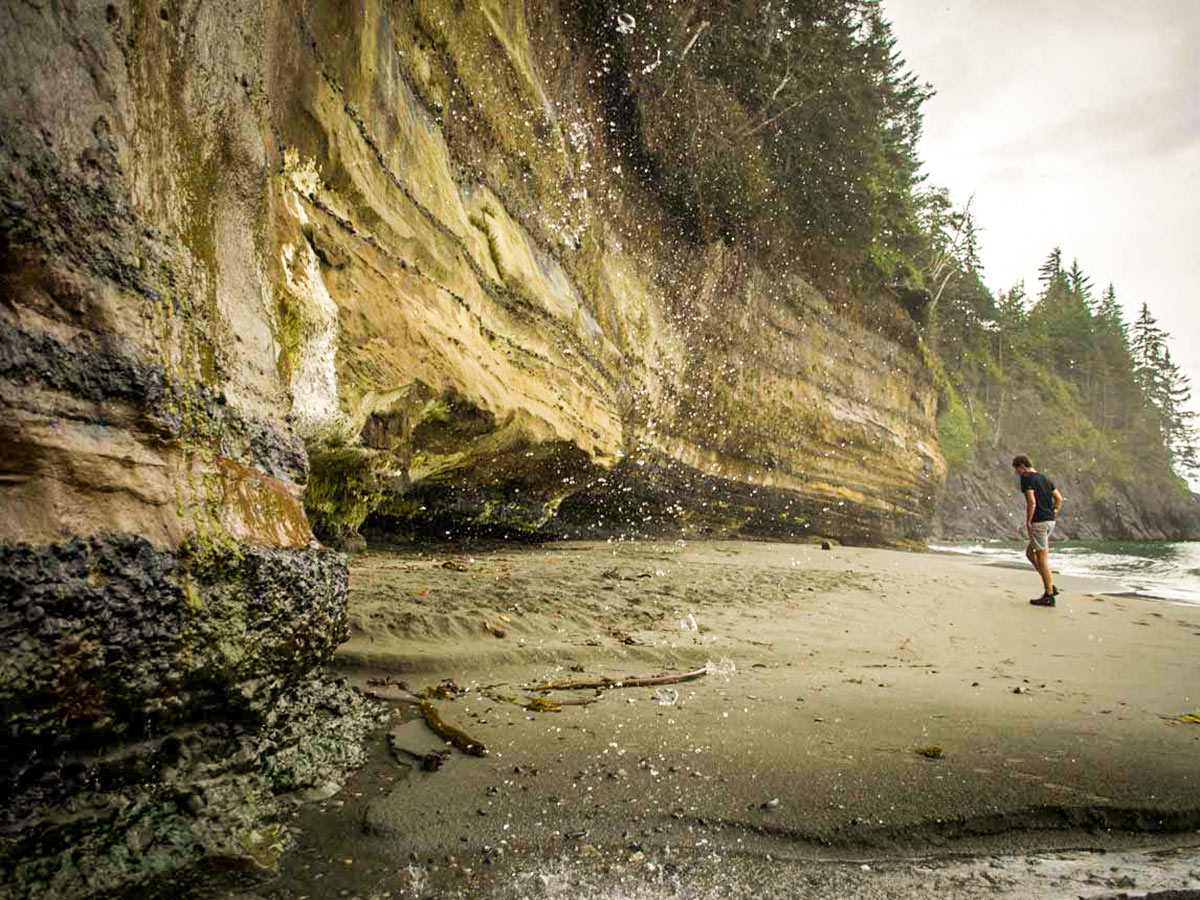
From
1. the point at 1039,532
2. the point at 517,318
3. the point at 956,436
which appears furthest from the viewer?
the point at 956,436

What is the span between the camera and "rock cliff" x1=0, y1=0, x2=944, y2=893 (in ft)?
4.71

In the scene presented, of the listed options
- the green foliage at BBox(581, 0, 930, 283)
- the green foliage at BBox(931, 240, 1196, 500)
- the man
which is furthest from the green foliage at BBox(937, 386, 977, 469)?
the man

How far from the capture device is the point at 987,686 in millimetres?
3189

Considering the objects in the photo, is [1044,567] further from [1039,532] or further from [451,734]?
[451,734]

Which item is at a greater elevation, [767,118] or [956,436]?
[767,118]

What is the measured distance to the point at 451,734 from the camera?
7.14ft

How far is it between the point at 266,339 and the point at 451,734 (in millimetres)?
1414

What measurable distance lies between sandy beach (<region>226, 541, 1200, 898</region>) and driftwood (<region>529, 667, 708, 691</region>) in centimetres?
4

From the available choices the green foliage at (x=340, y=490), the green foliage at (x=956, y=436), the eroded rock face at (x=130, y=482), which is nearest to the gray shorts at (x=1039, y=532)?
the green foliage at (x=340, y=490)

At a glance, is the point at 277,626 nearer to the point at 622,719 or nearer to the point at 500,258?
the point at 622,719

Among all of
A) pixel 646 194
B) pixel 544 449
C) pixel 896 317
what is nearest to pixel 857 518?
pixel 896 317

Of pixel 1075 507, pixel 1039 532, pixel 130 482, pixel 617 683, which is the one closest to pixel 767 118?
pixel 1039 532

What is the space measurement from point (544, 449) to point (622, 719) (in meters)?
4.67

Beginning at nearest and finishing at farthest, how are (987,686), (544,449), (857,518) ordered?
(987,686), (544,449), (857,518)
